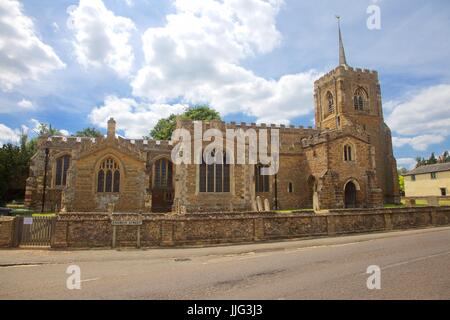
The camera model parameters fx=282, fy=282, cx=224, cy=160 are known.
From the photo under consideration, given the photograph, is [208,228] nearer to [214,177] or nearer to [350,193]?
[214,177]

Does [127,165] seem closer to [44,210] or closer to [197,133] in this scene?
[197,133]

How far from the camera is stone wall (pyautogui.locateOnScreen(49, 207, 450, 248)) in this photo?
12.4 meters

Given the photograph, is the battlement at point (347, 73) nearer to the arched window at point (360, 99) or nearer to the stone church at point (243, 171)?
the stone church at point (243, 171)

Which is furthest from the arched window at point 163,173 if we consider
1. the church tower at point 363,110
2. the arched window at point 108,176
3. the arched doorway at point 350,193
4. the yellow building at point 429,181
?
the yellow building at point 429,181

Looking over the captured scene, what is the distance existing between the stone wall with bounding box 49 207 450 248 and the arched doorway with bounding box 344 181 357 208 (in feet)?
35.9

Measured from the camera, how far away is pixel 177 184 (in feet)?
73.5

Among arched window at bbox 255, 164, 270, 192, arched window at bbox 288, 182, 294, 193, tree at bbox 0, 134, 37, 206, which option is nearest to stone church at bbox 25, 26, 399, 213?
arched window at bbox 288, 182, 294, 193

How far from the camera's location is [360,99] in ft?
126

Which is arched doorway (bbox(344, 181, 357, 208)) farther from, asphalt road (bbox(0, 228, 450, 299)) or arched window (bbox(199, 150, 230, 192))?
asphalt road (bbox(0, 228, 450, 299))

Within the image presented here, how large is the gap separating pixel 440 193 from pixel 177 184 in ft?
140

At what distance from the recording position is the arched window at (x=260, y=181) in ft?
98.8

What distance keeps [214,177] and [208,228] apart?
31.3 feet
